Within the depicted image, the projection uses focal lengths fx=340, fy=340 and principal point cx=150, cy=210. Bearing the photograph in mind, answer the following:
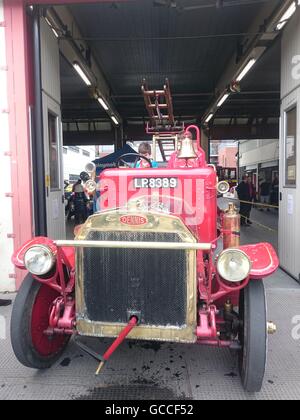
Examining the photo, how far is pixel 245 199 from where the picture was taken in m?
11.1

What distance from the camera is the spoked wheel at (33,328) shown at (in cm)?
249

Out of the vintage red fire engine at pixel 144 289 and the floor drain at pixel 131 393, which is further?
the floor drain at pixel 131 393

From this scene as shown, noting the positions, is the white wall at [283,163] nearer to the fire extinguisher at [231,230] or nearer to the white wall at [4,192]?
the fire extinguisher at [231,230]

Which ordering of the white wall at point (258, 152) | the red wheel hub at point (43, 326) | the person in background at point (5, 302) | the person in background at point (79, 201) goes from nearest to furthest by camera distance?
the red wheel hub at point (43, 326), the person in background at point (5, 302), the person in background at point (79, 201), the white wall at point (258, 152)

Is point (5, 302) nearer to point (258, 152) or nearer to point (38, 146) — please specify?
point (38, 146)

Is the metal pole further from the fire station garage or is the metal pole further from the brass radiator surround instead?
the brass radiator surround

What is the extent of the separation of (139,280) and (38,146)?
2761 millimetres

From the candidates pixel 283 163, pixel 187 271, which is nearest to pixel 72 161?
pixel 283 163

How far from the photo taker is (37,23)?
429 cm

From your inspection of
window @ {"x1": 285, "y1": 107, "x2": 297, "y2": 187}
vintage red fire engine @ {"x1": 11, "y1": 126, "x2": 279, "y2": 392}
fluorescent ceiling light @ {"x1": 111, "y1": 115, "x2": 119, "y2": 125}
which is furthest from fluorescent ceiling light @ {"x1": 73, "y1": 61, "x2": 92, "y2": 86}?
vintage red fire engine @ {"x1": 11, "y1": 126, "x2": 279, "y2": 392}

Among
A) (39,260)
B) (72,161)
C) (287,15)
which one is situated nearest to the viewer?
(39,260)

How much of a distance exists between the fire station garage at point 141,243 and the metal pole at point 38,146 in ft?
0.04

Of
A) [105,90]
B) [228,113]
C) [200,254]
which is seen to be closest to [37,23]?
[200,254]

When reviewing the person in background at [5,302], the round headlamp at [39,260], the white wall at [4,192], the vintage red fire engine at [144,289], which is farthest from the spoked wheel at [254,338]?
the white wall at [4,192]
